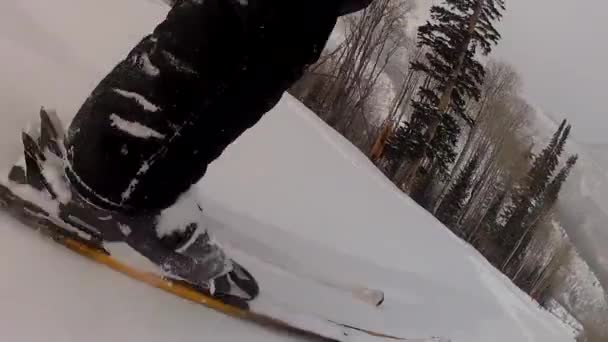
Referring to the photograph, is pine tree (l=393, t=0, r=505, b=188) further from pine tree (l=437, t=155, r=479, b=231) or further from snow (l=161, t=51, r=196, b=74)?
snow (l=161, t=51, r=196, b=74)

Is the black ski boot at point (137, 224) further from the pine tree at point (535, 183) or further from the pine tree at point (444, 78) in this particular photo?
the pine tree at point (444, 78)

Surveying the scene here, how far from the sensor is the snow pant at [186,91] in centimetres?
62

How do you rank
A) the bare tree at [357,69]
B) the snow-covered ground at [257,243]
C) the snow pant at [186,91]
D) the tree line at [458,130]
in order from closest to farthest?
the snow pant at [186,91] → the snow-covered ground at [257,243] → the tree line at [458,130] → the bare tree at [357,69]

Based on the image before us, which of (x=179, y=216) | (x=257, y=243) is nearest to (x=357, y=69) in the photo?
(x=257, y=243)

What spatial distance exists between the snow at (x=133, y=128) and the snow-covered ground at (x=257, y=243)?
23 cm

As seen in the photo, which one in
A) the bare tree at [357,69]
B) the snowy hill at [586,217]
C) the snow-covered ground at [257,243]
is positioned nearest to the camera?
the snow-covered ground at [257,243]

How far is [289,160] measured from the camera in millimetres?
1648

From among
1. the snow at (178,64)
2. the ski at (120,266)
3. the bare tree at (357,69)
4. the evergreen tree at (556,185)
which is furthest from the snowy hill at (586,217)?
the snow at (178,64)

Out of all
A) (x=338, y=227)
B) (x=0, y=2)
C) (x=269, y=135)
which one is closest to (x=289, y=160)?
(x=269, y=135)

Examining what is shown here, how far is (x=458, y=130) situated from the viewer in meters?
4.30

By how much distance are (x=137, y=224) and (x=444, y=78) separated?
3926 mm

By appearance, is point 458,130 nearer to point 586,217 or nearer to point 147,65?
point 586,217

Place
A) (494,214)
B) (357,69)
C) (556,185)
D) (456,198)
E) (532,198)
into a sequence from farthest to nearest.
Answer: (357,69) < (456,198) < (494,214) < (532,198) < (556,185)

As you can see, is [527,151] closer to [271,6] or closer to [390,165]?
[390,165]
